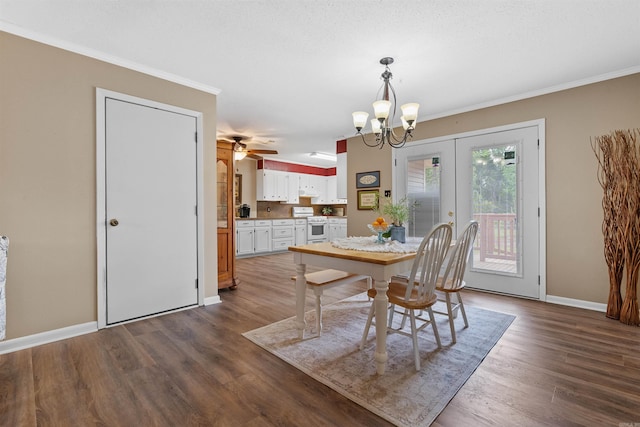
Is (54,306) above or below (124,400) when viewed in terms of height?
above

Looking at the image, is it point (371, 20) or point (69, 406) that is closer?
point (69, 406)

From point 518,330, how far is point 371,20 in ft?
9.01

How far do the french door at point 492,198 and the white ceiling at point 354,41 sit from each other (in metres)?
0.60

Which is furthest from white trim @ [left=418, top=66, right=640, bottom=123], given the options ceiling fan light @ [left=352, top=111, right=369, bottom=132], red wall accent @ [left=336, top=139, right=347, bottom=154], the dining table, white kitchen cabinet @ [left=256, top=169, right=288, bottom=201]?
white kitchen cabinet @ [left=256, top=169, right=288, bottom=201]

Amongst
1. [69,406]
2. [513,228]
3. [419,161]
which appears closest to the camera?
[69,406]

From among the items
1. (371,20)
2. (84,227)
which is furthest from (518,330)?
(84,227)

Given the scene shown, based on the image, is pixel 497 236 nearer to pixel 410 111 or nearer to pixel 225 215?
pixel 410 111

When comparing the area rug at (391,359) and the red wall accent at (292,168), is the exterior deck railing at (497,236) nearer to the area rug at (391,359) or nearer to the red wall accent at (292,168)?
A: the area rug at (391,359)

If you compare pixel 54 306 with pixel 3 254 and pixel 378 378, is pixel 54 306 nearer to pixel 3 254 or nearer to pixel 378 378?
pixel 3 254

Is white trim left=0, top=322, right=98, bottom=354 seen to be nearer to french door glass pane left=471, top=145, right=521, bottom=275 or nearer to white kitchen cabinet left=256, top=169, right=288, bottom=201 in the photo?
french door glass pane left=471, top=145, right=521, bottom=275

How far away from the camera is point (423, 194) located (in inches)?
169

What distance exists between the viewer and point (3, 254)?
1887 millimetres

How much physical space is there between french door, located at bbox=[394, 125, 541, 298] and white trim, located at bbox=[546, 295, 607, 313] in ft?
0.42

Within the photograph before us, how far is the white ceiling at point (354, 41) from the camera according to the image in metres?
2.01
